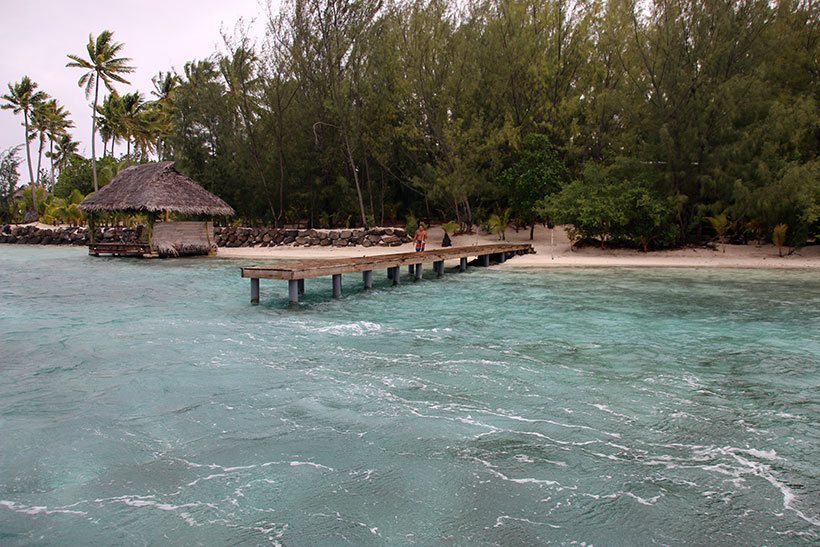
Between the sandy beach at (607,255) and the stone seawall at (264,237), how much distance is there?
1.88ft

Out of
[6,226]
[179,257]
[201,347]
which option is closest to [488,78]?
[179,257]

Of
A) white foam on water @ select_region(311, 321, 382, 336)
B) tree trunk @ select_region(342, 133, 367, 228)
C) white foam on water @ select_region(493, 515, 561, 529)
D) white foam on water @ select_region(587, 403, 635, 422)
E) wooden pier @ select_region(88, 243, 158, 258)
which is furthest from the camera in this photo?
tree trunk @ select_region(342, 133, 367, 228)

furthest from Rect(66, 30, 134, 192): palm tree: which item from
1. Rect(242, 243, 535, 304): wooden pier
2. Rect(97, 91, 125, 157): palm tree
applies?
Rect(242, 243, 535, 304): wooden pier

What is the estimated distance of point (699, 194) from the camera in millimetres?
20922

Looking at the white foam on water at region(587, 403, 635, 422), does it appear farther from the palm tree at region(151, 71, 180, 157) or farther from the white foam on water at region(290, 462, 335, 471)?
the palm tree at region(151, 71, 180, 157)

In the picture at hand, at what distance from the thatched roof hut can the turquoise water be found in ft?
46.7

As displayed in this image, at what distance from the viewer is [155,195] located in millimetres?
23703

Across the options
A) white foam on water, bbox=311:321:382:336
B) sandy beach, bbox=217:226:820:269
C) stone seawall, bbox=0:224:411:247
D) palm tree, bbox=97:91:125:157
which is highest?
palm tree, bbox=97:91:125:157

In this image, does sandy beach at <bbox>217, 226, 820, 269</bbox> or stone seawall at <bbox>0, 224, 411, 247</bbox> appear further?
stone seawall at <bbox>0, 224, 411, 247</bbox>

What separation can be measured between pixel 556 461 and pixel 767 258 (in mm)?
18887

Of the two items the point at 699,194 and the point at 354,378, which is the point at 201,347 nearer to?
the point at 354,378

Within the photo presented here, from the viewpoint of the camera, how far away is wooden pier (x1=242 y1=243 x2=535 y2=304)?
11.0 meters

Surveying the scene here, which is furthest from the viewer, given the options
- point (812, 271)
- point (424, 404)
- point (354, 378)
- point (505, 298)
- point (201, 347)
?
point (812, 271)

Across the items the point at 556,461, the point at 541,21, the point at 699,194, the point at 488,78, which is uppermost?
the point at 541,21
